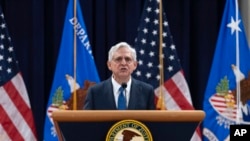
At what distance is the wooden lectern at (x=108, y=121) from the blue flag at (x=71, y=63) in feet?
10.9

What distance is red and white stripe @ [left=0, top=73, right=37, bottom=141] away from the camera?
524cm

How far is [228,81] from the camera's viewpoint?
534cm

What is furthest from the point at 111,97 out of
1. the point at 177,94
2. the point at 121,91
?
the point at 177,94

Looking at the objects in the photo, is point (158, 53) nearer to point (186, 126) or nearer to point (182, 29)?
point (182, 29)

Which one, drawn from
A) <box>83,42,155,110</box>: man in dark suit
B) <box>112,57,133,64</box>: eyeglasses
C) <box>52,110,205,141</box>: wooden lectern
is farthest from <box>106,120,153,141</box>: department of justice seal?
<box>112,57,133,64</box>: eyeglasses

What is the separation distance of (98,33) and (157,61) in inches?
32.6

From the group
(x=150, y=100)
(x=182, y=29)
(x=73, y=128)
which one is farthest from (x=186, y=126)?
(x=182, y=29)

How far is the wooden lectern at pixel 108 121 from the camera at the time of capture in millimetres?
1897

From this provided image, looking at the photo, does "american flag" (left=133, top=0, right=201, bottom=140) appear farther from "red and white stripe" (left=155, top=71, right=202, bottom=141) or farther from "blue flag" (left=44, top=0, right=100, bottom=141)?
"blue flag" (left=44, top=0, right=100, bottom=141)

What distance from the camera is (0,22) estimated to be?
5.25 meters

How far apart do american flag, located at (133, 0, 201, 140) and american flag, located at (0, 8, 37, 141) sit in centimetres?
126

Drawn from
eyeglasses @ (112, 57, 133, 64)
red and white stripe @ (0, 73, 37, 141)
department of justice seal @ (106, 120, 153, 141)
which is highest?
eyeglasses @ (112, 57, 133, 64)

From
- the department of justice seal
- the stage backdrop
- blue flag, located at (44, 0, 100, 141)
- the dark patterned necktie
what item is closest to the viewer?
the department of justice seal

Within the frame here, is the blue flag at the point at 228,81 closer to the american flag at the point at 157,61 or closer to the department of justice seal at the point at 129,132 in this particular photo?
the american flag at the point at 157,61
